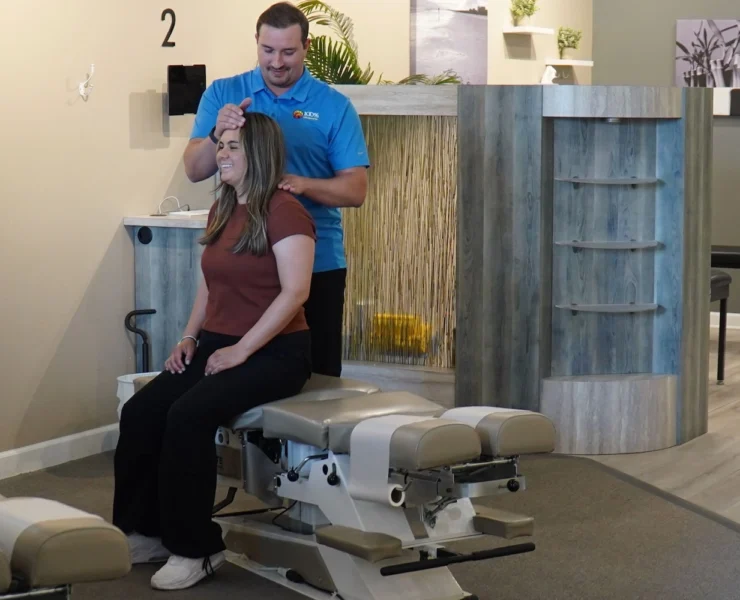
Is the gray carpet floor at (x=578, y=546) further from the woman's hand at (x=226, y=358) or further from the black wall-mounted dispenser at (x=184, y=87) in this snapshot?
the black wall-mounted dispenser at (x=184, y=87)

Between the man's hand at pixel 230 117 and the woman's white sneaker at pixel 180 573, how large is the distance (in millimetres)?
1037

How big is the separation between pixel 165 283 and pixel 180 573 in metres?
1.73

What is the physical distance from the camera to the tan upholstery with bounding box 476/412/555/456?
2.45m

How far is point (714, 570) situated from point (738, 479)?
1.01 meters

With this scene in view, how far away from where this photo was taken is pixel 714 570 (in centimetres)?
304

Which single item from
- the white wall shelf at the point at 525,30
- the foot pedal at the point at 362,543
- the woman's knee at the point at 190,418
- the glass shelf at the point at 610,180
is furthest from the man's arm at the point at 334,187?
the white wall shelf at the point at 525,30

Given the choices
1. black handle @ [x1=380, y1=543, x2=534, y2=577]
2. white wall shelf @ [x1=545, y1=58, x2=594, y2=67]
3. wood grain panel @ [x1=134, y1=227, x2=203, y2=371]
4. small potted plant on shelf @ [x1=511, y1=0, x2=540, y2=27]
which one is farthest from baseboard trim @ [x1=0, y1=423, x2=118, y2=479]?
white wall shelf @ [x1=545, y1=58, x2=594, y2=67]

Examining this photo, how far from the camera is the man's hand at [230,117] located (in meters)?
2.83

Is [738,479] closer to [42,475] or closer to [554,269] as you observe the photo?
[554,269]

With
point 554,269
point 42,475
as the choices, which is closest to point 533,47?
point 554,269

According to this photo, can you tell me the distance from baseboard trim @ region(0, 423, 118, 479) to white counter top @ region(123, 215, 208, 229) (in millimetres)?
757

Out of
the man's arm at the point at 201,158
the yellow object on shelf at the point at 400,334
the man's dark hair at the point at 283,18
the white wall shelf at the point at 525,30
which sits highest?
the white wall shelf at the point at 525,30


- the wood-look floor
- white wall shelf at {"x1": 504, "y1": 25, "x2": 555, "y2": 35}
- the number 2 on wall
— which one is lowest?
the wood-look floor

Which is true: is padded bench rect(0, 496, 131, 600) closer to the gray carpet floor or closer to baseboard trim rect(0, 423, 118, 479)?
the gray carpet floor
